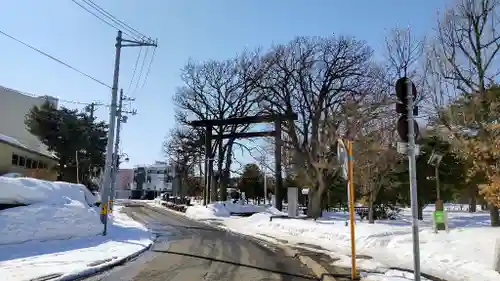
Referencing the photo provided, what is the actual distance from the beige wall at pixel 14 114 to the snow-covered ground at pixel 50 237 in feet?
145

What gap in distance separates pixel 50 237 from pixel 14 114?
51505 mm

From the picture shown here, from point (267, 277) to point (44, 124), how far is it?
130 ft

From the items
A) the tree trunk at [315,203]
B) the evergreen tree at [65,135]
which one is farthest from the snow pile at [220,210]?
the evergreen tree at [65,135]

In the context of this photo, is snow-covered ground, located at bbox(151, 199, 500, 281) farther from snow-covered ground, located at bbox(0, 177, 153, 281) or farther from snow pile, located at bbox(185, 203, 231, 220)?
snow pile, located at bbox(185, 203, 231, 220)

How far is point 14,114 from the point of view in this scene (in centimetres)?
6131

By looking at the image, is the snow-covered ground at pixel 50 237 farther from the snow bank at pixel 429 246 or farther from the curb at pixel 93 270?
the snow bank at pixel 429 246

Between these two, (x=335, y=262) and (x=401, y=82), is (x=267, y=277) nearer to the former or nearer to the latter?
(x=335, y=262)

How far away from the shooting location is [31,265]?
36.7ft

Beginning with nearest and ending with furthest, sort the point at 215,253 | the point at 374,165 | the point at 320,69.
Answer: the point at 215,253, the point at 374,165, the point at 320,69

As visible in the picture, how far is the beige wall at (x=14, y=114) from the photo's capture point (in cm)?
6000

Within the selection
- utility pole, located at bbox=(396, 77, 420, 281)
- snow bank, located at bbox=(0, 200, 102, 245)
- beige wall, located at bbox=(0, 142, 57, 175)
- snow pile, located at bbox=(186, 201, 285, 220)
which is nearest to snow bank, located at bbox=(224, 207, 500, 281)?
utility pole, located at bbox=(396, 77, 420, 281)

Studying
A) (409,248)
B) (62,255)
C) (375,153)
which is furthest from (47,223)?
(375,153)

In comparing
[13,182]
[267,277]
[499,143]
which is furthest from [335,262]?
[13,182]

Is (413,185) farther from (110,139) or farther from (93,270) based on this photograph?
(110,139)
